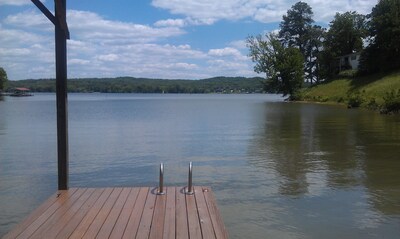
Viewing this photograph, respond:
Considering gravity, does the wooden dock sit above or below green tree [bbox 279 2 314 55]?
below

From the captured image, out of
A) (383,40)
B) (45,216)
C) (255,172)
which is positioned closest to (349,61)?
(383,40)

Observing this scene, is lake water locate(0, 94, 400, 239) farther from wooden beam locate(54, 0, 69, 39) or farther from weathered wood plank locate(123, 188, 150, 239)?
wooden beam locate(54, 0, 69, 39)

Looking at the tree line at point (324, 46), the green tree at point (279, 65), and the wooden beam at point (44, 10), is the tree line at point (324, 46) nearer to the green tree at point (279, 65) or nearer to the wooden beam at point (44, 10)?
the green tree at point (279, 65)

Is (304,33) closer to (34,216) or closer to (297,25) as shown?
(297,25)

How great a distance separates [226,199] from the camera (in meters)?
9.75

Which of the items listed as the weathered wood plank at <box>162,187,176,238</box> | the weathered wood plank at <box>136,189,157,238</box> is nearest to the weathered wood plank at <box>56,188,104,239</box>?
the weathered wood plank at <box>136,189,157,238</box>

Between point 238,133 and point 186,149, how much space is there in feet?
21.1

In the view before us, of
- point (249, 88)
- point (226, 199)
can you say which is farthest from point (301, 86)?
point (249, 88)

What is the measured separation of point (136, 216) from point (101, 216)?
0.49 m

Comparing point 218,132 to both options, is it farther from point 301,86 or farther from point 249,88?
point 249,88

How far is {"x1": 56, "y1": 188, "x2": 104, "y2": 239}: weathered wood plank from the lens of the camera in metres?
5.59

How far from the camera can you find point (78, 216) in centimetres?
634

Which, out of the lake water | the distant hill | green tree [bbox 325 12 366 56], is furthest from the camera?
the distant hill

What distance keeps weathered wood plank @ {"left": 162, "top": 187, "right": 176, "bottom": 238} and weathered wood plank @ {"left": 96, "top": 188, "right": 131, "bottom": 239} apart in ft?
2.24
